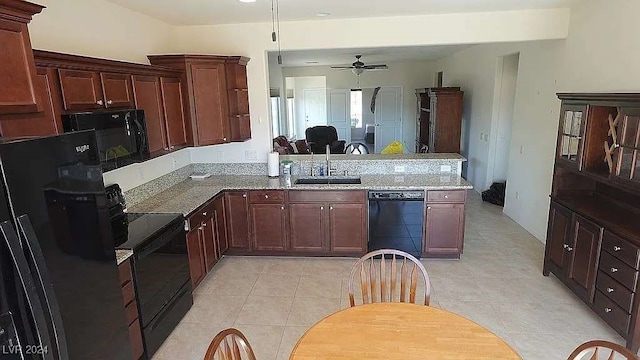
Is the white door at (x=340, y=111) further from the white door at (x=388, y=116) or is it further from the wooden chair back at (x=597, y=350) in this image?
the wooden chair back at (x=597, y=350)

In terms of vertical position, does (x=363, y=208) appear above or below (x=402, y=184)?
below

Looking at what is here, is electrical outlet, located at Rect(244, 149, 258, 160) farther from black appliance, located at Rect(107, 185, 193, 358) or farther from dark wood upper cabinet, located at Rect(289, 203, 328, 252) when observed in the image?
black appliance, located at Rect(107, 185, 193, 358)

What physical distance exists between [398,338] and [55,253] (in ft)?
5.03

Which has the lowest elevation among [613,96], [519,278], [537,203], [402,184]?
[519,278]

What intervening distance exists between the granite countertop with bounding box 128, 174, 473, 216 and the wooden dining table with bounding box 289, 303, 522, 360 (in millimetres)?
2024

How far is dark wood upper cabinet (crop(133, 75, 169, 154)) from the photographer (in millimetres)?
3092

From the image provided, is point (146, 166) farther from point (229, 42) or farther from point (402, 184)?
point (402, 184)

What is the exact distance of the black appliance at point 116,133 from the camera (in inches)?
90.7

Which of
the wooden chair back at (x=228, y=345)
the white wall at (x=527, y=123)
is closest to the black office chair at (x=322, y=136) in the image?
the white wall at (x=527, y=123)

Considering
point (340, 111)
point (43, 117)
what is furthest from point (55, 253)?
point (340, 111)

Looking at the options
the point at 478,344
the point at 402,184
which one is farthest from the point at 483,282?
the point at 478,344

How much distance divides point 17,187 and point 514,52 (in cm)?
562

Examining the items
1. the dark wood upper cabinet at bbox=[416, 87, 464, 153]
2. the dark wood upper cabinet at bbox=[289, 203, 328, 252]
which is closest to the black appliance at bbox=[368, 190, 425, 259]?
the dark wood upper cabinet at bbox=[289, 203, 328, 252]

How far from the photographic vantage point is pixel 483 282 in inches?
142
